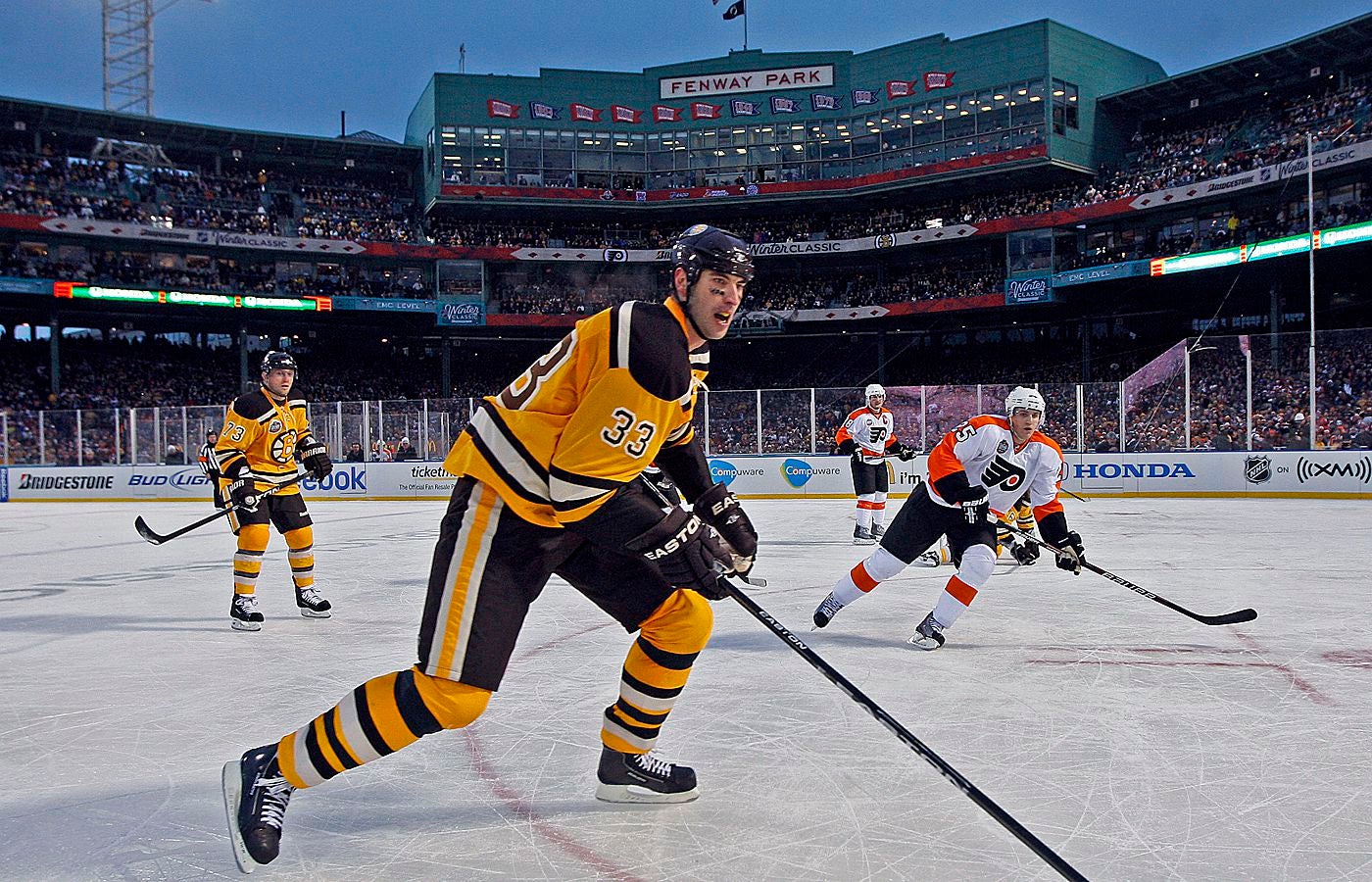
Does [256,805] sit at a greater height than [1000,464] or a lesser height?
lesser

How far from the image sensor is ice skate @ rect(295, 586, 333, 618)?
250 inches

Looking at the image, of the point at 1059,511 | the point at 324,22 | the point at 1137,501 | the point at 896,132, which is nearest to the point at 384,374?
the point at 896,132

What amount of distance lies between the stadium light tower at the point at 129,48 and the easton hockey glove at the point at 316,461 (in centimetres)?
3610

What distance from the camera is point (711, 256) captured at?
2.68 m

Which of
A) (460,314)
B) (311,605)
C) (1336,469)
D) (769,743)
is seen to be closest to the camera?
(769,743)

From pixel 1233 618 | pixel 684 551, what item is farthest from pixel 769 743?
pixel 1233 618

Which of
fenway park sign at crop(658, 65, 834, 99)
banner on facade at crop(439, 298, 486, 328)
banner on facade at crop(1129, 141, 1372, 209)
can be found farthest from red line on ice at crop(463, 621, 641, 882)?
fenway park sign at crop(658, 65, 834, 99)

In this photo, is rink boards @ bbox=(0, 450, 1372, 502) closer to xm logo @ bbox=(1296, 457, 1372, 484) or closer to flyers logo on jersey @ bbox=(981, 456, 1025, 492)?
xm logo @ bbox=(1296, 457, 1372, 484)

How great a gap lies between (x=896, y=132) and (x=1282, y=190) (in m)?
13.4

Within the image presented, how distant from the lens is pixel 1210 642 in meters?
5.15

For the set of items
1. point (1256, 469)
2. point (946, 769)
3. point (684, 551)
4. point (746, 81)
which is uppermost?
point (746, 81)

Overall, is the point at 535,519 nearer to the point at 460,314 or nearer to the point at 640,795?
the point at 640,795

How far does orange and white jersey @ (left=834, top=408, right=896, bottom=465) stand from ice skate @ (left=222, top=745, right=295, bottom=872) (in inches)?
351

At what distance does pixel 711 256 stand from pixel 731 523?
791 mm
